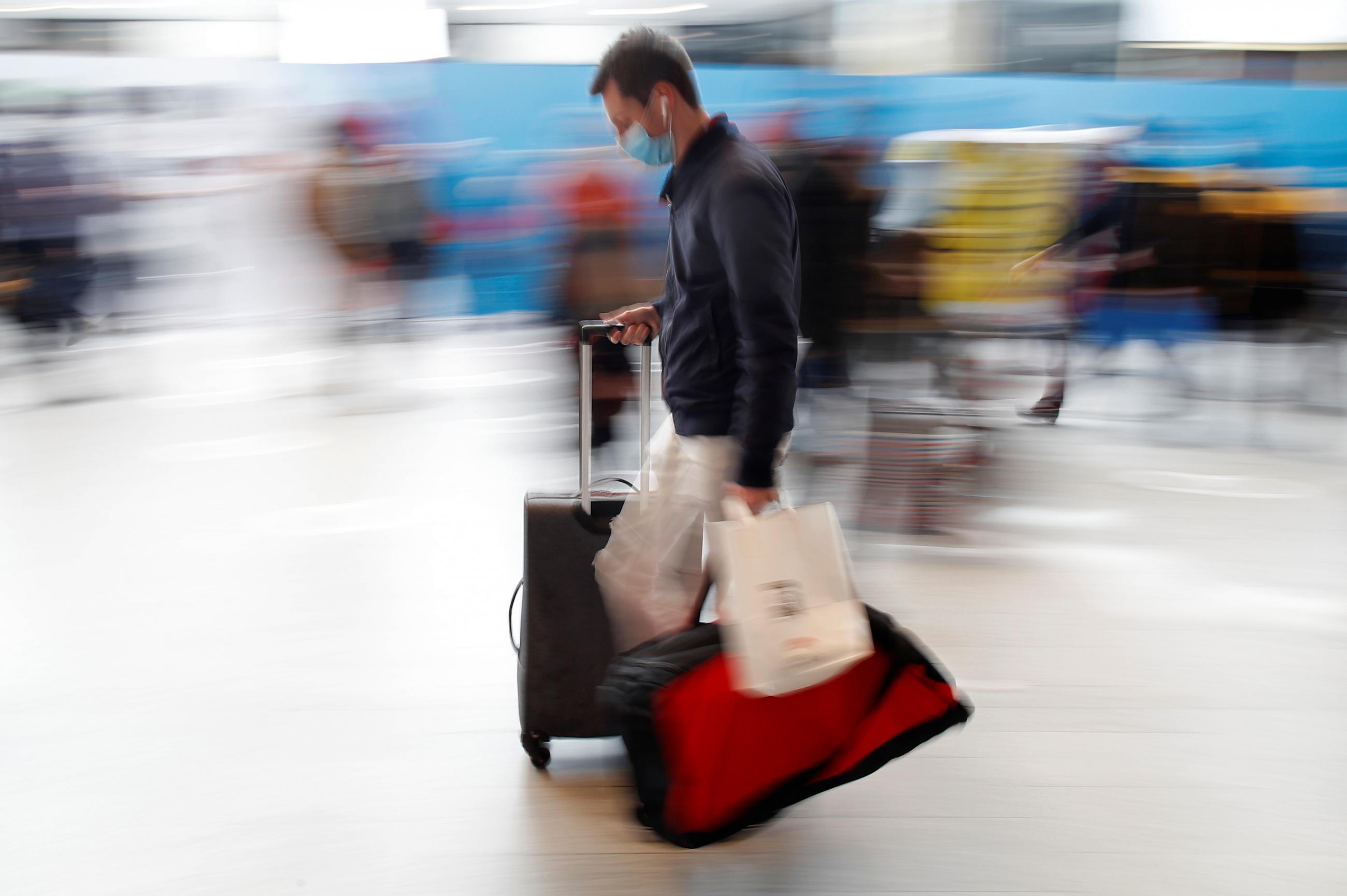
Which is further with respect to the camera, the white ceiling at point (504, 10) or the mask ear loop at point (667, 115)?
the white ceiling at point (504, 10)

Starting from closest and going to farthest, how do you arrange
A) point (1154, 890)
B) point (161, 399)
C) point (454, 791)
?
point (1154, 890), point (454, 791), point (161, 399)

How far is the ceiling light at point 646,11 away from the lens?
22.7ft

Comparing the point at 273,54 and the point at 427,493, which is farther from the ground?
the point at 273,54

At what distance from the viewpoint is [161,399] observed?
609cm

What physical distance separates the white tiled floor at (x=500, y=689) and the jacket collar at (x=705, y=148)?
1254mm

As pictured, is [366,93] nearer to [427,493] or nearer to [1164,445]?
[427,493]

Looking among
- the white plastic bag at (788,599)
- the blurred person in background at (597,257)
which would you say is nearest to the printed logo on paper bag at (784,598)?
the white plastic bag at (788,599)

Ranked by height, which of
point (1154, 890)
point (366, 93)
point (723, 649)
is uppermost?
point (366, 93)

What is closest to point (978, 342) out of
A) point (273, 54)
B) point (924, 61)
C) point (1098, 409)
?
point (1098, 409)

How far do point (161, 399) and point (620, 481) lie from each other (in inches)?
181

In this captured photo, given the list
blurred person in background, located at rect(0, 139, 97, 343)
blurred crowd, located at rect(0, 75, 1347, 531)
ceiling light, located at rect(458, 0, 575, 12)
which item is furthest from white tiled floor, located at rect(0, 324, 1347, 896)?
ceiling light, located at rect(458, 0, 575, 12)

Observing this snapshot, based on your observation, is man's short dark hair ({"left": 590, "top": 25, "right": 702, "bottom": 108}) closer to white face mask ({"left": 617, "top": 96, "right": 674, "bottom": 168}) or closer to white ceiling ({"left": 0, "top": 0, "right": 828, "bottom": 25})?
white face mask ({"left": 617, "top": 96, "right": 674, "bottom": 168})

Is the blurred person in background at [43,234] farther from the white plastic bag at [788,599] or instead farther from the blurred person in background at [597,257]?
the white plastic bag at [788,599]

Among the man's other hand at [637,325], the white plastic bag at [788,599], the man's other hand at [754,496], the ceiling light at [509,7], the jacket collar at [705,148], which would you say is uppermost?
the ceiling light at [509,7]
